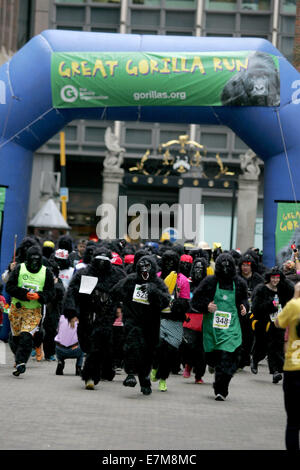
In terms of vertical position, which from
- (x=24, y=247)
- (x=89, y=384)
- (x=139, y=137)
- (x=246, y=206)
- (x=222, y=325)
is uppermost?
(x=139, y=137)

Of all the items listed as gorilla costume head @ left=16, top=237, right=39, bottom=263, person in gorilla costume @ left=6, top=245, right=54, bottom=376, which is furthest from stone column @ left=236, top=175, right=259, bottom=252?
person in gorilla costume @ left=6, top=245, right=54, bottom=376

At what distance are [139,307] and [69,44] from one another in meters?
6.90

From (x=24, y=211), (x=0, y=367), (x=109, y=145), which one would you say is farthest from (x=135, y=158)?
(x=0, y=367)

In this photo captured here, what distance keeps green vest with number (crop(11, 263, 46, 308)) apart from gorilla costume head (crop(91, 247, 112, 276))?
111 cm

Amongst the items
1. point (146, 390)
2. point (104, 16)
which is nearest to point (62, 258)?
point (146, 390)

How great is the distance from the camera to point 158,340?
41.8 ft

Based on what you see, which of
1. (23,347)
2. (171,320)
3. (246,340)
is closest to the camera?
(23,347)

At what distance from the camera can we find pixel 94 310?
12883 millimetres

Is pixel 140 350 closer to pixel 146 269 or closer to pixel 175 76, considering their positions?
pixel 146 269

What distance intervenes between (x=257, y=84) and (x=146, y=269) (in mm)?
6209

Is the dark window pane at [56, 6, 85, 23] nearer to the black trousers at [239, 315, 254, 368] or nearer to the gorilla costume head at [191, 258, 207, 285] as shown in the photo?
the black trousers at [239, 315, 254, 368]

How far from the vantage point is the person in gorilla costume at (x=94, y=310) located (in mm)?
12719

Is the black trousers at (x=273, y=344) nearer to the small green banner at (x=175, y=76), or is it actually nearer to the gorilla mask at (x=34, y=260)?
the gorilla mask at (x=34, y=260)
